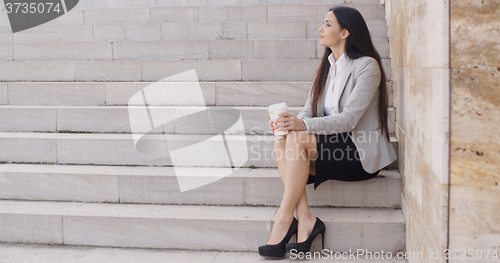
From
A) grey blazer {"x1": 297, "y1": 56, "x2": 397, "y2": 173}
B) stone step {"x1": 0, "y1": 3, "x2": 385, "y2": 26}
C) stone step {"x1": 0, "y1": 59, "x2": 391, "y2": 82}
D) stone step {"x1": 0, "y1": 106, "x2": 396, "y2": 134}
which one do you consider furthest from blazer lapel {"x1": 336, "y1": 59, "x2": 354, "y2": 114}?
stone step {"x1": 0, "y1": 3, "x2": 385, "y2": 26}

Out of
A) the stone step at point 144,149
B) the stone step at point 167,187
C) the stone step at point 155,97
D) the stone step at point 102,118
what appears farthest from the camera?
the stone step at point 155,97

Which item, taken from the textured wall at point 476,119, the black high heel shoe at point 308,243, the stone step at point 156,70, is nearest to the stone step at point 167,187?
the black high heel shoe at point 308,243

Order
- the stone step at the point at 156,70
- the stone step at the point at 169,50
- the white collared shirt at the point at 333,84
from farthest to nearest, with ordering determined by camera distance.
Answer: the stone step at the point at 169,50 → the stone step at the point at 156,70 → the white collared shirt at the point at 333,84

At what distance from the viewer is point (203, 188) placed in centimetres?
340

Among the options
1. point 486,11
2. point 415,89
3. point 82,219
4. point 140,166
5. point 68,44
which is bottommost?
point 82,219

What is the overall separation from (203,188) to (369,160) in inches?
51.5

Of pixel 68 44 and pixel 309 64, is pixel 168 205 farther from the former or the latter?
pixel 68 44

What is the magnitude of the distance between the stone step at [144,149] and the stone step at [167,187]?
0.09m

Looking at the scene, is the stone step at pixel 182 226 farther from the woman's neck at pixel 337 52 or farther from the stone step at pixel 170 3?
the stone step at pixel 170 3

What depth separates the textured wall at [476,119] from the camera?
1560mm

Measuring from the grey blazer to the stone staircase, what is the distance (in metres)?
0.33

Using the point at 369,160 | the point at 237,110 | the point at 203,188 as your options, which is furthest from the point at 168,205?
the point at 369,160

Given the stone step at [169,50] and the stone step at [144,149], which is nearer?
the stone step at [144,149]

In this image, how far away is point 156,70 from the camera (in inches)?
187
